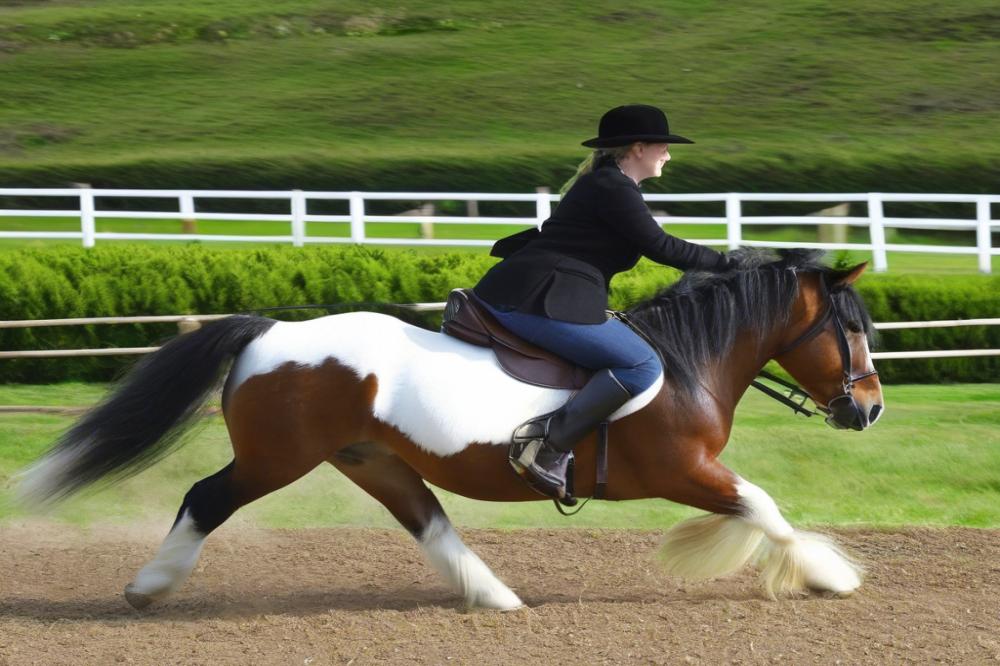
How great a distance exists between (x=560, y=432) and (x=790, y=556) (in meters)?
1.10

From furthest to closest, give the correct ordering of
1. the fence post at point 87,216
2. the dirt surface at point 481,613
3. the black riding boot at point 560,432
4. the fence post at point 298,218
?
the fence post at point 87,216 < the fence post at point 298,218 < the black riding boot at point 560,432 < the dirt surface at point 481,613

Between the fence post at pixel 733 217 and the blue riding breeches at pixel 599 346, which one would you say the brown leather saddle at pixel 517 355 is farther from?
the fence post at pixel 733 217

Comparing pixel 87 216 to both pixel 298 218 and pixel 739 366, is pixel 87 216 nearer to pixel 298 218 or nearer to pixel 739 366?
pixel 298 218

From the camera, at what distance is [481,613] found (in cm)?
530

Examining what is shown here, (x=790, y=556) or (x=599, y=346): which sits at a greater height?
(x=599, y=346)

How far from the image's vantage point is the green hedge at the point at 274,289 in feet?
36.6

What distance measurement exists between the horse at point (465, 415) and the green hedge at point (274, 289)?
564cm

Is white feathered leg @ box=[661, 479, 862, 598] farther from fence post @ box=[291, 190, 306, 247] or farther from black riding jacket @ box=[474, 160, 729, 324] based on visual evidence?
fence post @ box=[291, 190, 306, 247]

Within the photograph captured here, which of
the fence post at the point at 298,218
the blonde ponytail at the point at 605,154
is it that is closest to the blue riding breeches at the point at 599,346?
the blonde ponytail at the point at 605,154

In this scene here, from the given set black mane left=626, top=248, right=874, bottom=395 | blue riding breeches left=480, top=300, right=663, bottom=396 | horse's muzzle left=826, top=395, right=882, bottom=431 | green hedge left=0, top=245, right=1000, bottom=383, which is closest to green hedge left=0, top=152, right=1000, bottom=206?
green hedge left=0, top=245, right=1000, bottom=383

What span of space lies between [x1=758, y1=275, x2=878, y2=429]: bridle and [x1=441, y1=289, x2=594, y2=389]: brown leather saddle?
97 cm

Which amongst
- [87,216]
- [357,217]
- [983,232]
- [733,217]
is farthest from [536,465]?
[87,216]

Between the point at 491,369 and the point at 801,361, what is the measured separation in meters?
1.35

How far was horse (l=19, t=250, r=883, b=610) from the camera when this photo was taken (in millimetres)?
5137
